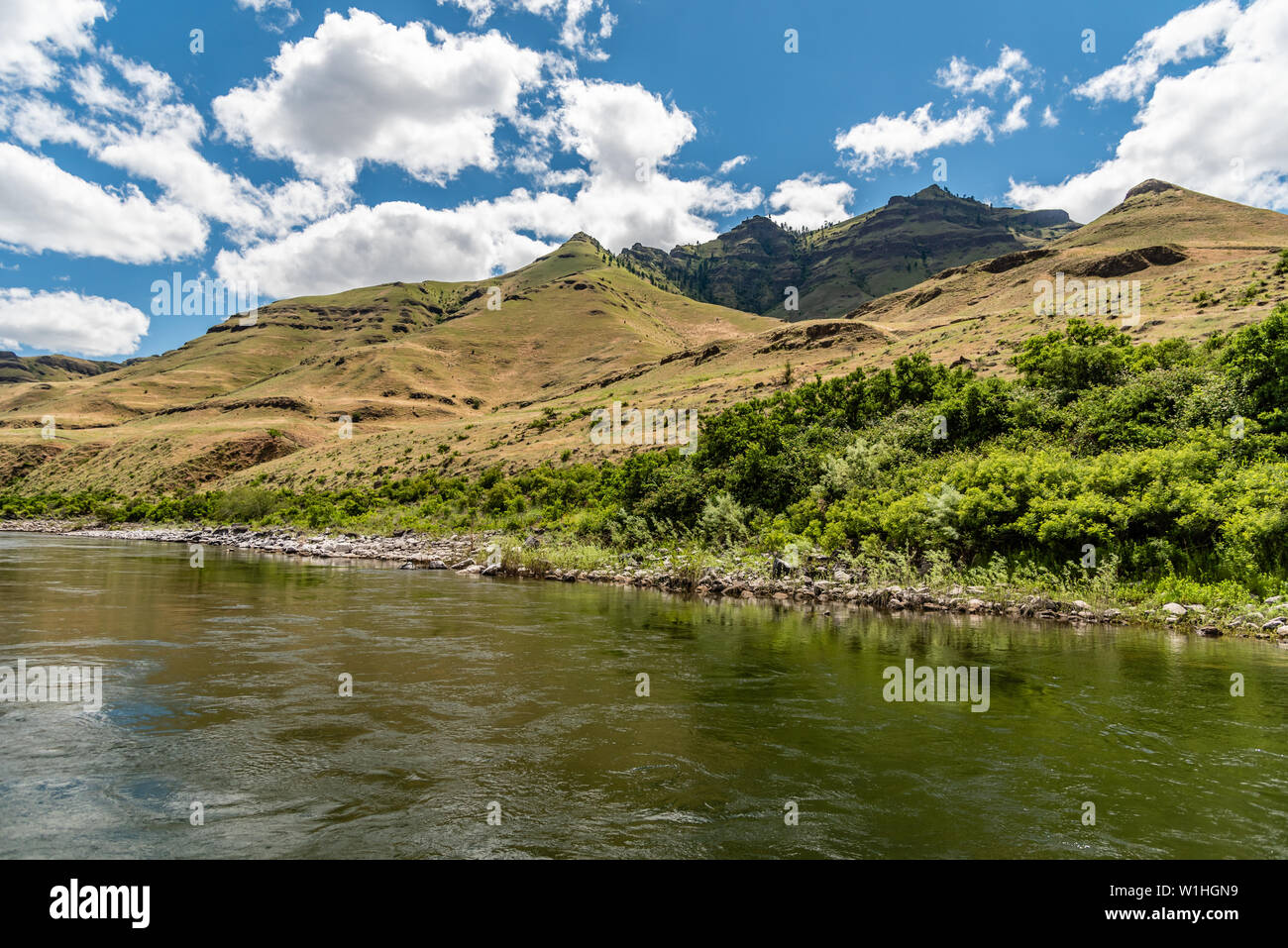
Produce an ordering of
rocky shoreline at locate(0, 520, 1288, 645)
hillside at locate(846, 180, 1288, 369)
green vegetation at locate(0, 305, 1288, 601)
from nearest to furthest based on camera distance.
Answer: rocky shoreline at locate(0, 520, 1288, 645) < green vegetation at locate(0, 305, 1288, 601) < hillside at locate(846, 180, 1288, 369)

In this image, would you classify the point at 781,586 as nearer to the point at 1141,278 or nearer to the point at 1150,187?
the point at 1141,278

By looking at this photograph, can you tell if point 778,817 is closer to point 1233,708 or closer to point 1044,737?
point 1044,737

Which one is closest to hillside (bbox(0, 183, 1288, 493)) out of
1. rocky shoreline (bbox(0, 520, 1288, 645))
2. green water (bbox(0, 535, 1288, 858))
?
rocky shoreline (bbox(0, 520, 1288, 645))

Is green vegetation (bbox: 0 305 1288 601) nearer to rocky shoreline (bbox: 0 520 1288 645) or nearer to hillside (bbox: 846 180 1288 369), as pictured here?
rocky shoreline (bbox: 0 520 1288 645)

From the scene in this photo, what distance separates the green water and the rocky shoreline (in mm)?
1535

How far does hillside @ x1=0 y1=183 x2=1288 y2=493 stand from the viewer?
190 ft

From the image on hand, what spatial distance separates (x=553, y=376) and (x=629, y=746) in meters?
148

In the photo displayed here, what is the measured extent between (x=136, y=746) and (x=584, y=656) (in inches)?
288

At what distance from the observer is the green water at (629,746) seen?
19.1 feet

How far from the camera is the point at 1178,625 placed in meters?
15.6

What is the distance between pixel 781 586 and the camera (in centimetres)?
2223

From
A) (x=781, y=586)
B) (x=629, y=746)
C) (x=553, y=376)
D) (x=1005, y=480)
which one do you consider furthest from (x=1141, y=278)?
(x=553, y=376)
